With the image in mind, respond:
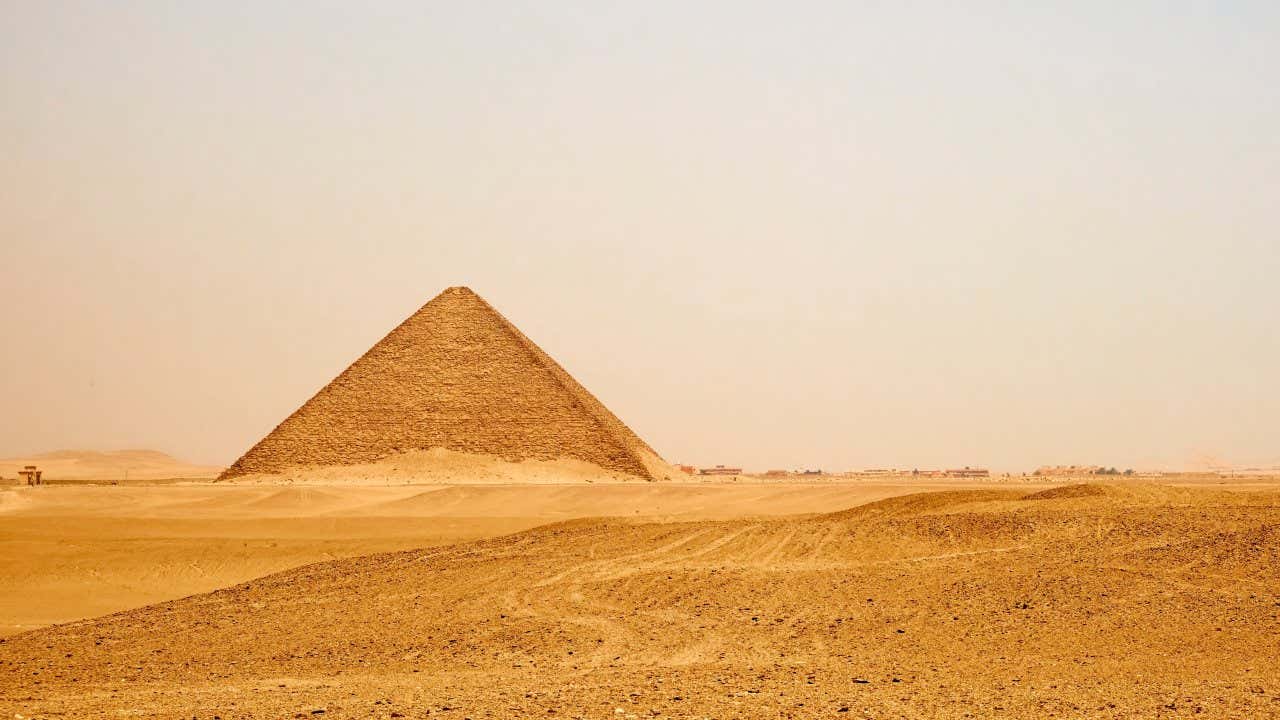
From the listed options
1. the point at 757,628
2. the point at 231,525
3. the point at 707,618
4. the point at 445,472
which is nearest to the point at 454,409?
the point at 445,472

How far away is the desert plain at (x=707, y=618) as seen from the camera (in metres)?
9.48

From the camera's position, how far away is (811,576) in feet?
47.2

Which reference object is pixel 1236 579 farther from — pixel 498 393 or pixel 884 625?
pixel 498 393

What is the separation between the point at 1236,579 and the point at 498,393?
2297 inches

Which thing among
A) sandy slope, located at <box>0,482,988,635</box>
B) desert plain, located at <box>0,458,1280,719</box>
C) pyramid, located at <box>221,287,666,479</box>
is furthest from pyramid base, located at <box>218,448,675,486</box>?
desert plain, located at <box>0,458,1280,719</box>

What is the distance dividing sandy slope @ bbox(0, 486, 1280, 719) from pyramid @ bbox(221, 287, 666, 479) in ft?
151

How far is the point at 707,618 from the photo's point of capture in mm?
12742

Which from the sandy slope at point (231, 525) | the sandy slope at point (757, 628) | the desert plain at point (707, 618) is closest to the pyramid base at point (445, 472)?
the sandy slope at point (231, 525)

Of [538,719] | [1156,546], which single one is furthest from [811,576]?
[538,719]

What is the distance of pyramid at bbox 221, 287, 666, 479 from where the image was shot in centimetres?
6550

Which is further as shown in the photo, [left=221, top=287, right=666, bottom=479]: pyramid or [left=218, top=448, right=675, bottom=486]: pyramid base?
[left=221, top=287, right=666, bottom=479]: pyramid

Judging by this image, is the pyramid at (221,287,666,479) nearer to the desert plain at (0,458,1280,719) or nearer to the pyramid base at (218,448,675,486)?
the pyramid base at (218,448,675,486)

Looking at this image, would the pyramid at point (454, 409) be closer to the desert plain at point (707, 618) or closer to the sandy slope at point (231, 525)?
the sandy slope at point (231, 525)

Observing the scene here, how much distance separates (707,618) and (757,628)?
0.68 metres
